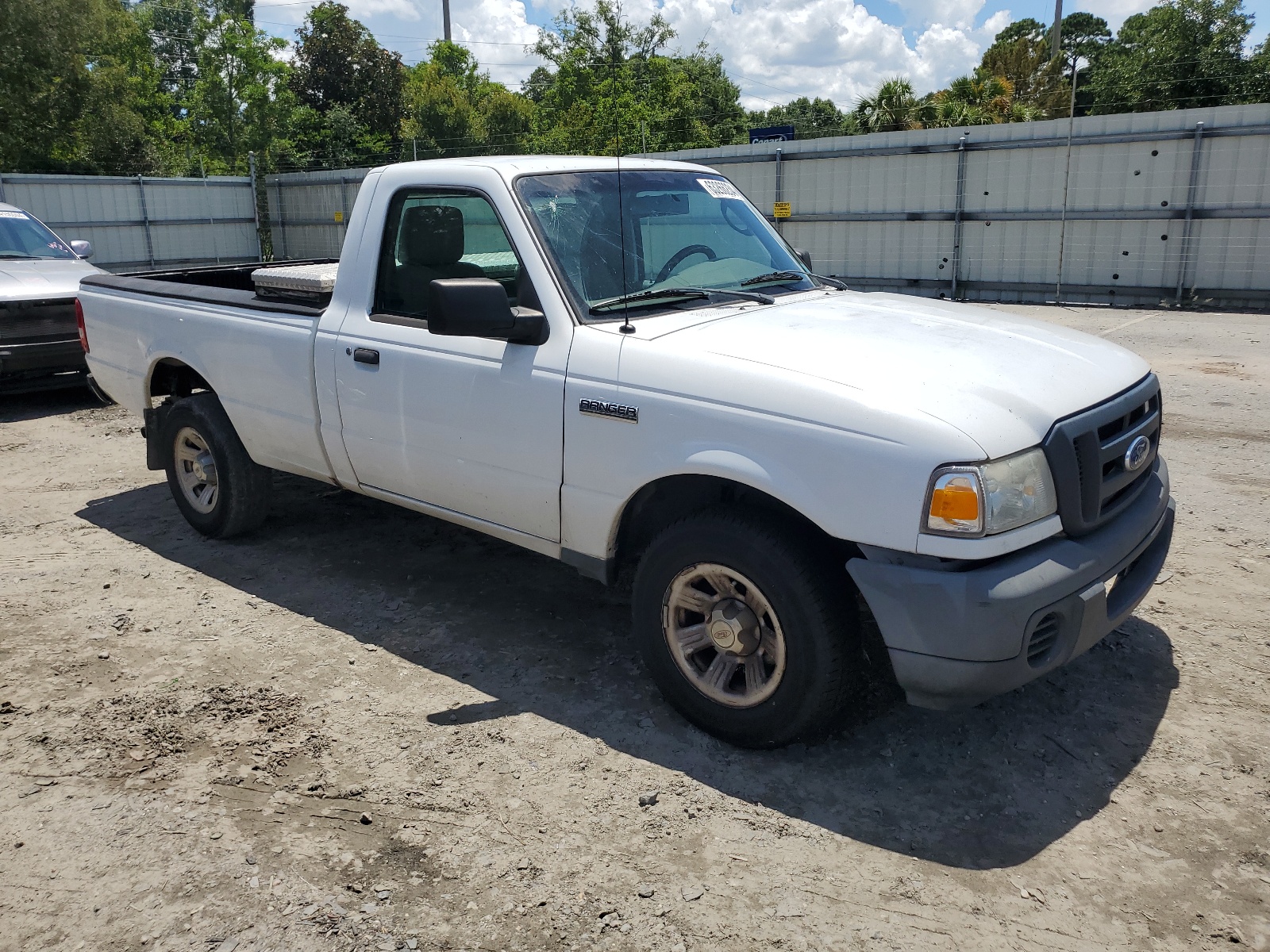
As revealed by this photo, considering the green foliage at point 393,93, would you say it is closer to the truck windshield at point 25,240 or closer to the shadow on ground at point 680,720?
the truck windshield at point 25,240

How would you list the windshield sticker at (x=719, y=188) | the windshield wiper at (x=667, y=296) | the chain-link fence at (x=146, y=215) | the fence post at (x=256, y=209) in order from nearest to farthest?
the windshield wiper at (x=667, y=296) → the windshield sticker at (x=719, y=188) → the chain-link fence at (x=146, y=215) → the fence post at (x=256, y=209)

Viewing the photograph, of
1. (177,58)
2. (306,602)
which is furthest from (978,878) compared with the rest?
(177,58)

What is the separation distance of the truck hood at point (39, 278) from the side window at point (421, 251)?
5842 mm

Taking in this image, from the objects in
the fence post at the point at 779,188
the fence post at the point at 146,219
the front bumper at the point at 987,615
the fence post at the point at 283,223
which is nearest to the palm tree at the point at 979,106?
the fence post at the point at 779,188

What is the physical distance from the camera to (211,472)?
5738 millimetres

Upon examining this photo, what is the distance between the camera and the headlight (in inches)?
115

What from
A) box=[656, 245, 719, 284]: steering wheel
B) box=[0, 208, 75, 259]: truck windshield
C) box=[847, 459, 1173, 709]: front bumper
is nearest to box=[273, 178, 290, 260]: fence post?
box=[0, 208, 75, 259]: truck windshield

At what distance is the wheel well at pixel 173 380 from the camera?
590 cm

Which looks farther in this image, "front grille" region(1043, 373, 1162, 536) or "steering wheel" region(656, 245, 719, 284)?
"steering wheel" region(656, 245, 719, 284)

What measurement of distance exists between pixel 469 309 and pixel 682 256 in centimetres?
111

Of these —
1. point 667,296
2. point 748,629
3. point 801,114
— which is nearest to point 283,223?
point 667,296

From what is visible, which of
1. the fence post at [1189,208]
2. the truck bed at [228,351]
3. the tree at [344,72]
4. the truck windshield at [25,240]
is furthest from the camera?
the tree at [344,72]

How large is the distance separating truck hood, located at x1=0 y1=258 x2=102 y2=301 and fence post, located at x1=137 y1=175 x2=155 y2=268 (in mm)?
14219

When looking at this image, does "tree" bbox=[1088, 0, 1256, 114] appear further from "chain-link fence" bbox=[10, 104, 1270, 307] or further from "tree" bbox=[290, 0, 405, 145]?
"tree" bbox=[290, 0, 405, 145]
